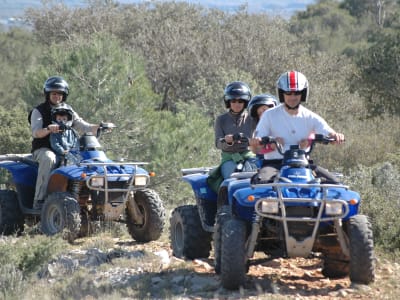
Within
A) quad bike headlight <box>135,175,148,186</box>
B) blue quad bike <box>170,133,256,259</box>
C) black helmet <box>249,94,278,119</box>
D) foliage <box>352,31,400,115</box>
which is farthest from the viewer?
foliage <box>352,31,400,115</box>

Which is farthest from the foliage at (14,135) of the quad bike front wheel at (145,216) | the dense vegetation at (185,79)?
the quad bike front wheel at (145,216)

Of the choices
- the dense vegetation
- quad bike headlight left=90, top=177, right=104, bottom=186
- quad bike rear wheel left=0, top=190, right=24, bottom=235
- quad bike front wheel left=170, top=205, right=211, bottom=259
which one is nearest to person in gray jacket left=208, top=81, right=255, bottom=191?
quad bike front wheel left=170, top=205, right=211, bottom=259

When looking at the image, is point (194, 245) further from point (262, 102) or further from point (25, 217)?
point (25, 217)

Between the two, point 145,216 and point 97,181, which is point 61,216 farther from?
point 145,216

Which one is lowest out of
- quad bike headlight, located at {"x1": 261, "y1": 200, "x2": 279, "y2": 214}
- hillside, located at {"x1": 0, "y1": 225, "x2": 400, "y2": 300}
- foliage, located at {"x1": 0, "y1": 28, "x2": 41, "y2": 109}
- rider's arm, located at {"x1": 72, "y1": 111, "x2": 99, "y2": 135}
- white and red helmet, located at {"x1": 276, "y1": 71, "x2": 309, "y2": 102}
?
hillside, located at {"x1": 0, "y1": 225, "x2": 400, "y2": 300}

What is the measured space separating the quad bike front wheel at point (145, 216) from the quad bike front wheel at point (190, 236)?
1.19 metres

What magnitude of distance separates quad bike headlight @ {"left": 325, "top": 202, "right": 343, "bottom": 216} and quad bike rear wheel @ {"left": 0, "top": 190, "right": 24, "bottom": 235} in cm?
507

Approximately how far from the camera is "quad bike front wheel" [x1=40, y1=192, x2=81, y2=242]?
34.2ft

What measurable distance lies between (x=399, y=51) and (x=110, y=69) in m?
11.4

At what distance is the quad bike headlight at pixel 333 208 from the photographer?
7500mm

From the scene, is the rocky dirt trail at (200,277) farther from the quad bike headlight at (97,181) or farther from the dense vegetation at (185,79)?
the dense vegetation at (185,79)

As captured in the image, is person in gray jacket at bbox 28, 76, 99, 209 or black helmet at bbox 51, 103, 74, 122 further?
black helmet at bbox 51, 103, 74, 122

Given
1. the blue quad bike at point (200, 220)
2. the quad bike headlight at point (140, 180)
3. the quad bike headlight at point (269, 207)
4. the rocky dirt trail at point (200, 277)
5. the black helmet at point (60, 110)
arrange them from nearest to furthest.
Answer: the quad bike headlight at point (269, 207)
the rocky dirt trail at point (200, 277)
the blue quad bike at point (200, 220)
the quad bike headlight at point (140, 180)
the black helmet at point (60, 110)

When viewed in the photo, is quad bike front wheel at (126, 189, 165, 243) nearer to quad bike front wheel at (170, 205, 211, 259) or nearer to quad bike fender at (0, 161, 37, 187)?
quad bike front wheel at (170, 205, 211, 259)
